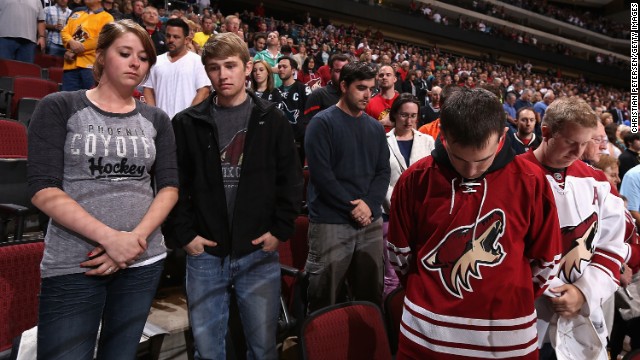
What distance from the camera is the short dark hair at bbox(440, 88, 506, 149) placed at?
3.75 ft

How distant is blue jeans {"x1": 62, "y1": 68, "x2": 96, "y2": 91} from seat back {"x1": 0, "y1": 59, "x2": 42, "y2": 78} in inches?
49.6

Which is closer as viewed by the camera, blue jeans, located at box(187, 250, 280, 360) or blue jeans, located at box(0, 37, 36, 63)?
blue jeans, located at box(187, 250, 280, 360)

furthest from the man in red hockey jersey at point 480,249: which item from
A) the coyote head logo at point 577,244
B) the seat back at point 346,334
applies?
the seat back at point 346,334

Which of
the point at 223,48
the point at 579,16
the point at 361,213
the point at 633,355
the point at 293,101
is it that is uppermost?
the point at 579,16

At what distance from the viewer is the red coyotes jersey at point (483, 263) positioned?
48.4 inches

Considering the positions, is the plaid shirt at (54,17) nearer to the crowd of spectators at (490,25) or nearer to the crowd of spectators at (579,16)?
the crowd of spectators at (490,25)

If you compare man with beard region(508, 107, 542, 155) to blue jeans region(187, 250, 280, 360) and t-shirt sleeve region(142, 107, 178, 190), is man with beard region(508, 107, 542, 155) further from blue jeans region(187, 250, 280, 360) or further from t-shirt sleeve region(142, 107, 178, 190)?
t-shirt sleeve region(142, 107, 178, 190)

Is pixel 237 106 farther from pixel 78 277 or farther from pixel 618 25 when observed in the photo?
pixel 618 25

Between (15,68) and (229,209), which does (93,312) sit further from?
(15,68)

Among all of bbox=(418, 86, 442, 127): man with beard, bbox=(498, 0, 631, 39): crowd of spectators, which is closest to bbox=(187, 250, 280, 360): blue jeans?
bbox=(418, 86, 442, 127): man with beard

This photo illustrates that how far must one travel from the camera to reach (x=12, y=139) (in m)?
3.02

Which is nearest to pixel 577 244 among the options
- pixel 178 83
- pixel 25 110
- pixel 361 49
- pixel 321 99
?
pixel 178 83

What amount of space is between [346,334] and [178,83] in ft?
7.01

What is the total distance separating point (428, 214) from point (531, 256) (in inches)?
12.6
